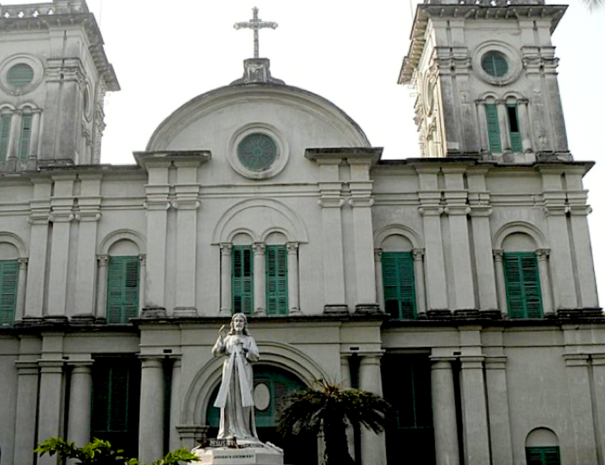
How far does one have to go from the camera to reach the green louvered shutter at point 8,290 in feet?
82.8

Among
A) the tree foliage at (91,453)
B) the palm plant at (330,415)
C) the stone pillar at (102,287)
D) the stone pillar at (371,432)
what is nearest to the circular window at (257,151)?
the stone pillar at (102,287)

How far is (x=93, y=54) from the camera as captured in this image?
2997 cm

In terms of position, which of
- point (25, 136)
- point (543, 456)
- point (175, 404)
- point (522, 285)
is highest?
point (25, 136)

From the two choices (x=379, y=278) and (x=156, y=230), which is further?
(x=379, y=278)

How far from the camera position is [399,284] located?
2517cm

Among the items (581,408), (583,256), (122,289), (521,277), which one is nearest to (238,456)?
(122,289)

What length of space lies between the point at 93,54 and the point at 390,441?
1625 cm

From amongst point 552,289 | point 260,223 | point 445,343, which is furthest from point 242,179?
point 552,289

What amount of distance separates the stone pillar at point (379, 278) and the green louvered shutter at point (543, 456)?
220 inches

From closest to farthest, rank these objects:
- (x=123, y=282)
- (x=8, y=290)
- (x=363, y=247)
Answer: (x=363, y=247) → (x=123, y=282) → (x=8, y=290)

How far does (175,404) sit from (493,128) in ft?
Answer: 42.2

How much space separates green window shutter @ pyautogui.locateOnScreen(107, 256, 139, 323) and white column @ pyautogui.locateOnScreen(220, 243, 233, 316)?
2.58 metres

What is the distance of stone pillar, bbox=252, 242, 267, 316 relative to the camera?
2419 cm

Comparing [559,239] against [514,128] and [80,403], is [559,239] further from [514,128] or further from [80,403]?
[80,403]
